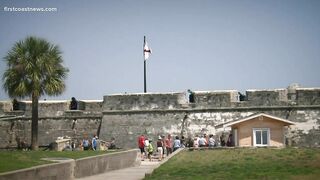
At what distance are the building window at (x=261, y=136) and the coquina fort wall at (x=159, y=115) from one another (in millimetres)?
2661

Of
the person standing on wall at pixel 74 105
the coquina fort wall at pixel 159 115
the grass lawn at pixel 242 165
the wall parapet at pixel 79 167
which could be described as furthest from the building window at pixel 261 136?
the person standing on wall at pixel 74 105

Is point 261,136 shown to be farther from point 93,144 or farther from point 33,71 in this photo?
point 33,71

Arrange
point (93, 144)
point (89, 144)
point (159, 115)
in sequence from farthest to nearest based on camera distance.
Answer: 1. point (159, 115)
2. point (89, 144)
3. point (93, 144)

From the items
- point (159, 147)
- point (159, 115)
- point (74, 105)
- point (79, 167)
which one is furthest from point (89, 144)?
point (79, 167)

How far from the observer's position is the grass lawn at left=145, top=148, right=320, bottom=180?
12633 millimetres

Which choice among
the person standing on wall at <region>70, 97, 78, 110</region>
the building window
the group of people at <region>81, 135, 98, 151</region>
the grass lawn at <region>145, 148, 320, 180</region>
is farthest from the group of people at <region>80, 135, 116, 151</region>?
the building window

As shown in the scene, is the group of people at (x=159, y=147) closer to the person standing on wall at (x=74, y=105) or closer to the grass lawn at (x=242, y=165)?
the grass lawn at (x=242, y=165)

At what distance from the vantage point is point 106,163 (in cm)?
1605

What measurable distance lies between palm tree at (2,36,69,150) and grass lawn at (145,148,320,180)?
7500 millimetres

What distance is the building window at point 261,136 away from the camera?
20.9 meters

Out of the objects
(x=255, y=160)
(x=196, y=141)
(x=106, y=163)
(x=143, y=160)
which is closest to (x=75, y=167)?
(x=106, y=163)

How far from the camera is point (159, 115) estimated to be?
2536 cm

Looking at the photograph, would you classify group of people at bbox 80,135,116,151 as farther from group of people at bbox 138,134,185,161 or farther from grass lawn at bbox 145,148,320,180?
grass lawn at bbox 145,148,320,180

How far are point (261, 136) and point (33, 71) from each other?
10.1 metres
